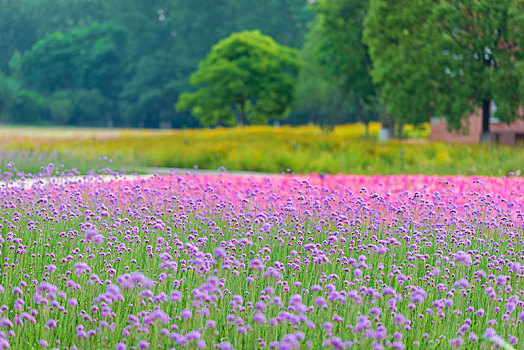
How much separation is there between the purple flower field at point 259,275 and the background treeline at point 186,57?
16226 mm

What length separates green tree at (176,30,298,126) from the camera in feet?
139

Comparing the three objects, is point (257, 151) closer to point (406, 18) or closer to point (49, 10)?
point (406, 18)

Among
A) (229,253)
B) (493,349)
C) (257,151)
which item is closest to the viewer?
(493,349)

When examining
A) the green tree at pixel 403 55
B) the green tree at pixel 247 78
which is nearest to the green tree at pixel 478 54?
the green tree at pixel 403 55

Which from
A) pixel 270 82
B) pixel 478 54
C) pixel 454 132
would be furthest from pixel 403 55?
pixel 270 82

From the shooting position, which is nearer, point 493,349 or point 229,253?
point 493,349

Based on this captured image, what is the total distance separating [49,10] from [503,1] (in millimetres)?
60489

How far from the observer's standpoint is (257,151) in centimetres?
1744

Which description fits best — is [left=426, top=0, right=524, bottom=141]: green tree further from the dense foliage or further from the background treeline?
the dense foliage

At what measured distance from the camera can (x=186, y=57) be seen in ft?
209

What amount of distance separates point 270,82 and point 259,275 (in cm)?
3885

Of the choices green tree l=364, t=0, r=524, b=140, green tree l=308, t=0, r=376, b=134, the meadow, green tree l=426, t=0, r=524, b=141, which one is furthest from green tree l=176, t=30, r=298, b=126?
the meadow

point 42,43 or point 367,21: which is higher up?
point 42,43

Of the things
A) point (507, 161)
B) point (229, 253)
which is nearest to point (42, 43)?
point (507, 161)
